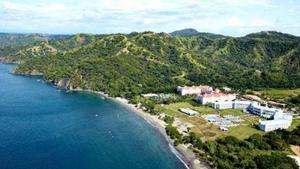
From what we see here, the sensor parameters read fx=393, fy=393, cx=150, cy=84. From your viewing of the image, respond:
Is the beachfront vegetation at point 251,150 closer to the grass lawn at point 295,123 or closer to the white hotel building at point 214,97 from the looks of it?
the grass lawn at point 295,123

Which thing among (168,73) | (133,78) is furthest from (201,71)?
(133,78)

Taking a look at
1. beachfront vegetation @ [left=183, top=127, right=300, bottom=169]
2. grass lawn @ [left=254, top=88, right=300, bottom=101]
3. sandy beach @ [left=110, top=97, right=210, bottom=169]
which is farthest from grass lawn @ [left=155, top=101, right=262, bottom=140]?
grass lawn @ [left=254, top=88, right=300, bottom=101]

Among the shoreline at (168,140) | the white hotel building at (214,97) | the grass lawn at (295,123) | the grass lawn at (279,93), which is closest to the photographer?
the shoreline at (168,140)

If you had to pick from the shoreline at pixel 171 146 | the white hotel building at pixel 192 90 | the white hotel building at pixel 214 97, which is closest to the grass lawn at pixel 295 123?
the white hotel building at pixel 214 97

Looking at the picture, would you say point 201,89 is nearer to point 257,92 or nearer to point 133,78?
point 257,92

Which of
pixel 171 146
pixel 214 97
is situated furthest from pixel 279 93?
pixel 171 146

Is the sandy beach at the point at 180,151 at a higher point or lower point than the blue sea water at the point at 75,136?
higher

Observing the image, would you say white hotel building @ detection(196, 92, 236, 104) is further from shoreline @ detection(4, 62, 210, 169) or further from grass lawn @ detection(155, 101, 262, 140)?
shoreline @ detection(4, 62, 210, 169)

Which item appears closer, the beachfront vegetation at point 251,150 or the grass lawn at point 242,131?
the beachfront vegetation at point 251,150
